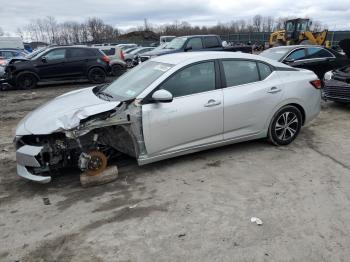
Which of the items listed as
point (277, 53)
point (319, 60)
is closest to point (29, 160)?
point (277, 53)

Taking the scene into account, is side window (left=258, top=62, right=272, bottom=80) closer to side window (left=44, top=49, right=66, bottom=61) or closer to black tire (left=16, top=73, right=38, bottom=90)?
side window (left=44, top=49, right=66, bottom=61)

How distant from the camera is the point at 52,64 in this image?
13.4 m

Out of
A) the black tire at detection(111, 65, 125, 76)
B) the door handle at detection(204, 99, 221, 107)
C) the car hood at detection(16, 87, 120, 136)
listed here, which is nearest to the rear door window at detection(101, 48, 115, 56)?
the black tire at detection(111, 65, 125, 76)

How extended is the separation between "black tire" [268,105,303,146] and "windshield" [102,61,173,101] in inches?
78.9

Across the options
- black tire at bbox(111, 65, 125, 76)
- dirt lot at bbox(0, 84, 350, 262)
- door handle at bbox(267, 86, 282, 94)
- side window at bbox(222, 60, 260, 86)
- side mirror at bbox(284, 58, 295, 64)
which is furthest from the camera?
black tire at bbox(111, 65, 125, 76)

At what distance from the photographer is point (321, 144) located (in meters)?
5.80

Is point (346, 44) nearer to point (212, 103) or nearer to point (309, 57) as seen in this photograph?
point (309, 57)

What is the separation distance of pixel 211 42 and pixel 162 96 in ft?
36.2

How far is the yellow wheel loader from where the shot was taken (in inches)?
977

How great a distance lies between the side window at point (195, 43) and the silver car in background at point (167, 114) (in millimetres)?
9082

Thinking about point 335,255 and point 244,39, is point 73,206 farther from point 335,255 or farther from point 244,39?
point 244,39

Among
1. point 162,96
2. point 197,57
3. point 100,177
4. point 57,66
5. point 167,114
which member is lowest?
point 100,177

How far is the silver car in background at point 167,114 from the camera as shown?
13.8 ft

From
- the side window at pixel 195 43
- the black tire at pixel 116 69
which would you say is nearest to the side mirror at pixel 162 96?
the side window at pixel 195 43
